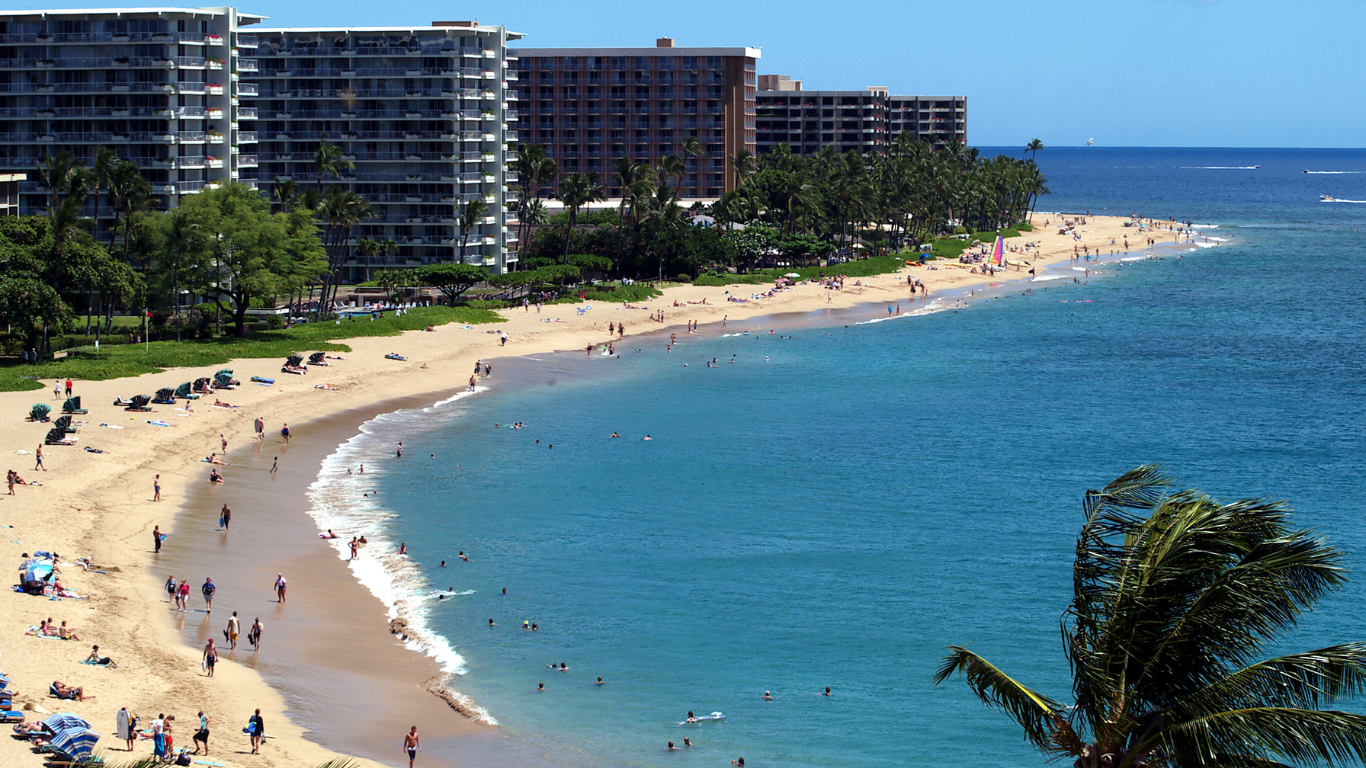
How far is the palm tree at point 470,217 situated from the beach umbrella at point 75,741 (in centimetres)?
8770

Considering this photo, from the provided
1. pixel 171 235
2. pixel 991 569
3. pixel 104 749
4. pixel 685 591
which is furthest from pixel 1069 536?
pixel 171 235

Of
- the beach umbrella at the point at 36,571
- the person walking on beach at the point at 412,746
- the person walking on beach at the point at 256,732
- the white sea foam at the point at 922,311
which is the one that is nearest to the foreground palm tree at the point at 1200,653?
the person walking on beach at the point at 412,746

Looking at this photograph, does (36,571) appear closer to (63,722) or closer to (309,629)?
(309,629)

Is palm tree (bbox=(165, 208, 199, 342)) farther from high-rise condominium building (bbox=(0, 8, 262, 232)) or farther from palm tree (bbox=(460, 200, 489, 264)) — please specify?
palm tree (bbox=(460, 200, 489, 264))

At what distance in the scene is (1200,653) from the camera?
626 inches

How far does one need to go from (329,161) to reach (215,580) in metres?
67.1

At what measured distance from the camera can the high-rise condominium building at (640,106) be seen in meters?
188

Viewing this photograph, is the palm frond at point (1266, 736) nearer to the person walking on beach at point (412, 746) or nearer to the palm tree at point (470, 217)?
the person walking on beach at point (412, 746)

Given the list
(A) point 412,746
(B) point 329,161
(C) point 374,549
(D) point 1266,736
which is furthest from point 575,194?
(D) point 1266,736

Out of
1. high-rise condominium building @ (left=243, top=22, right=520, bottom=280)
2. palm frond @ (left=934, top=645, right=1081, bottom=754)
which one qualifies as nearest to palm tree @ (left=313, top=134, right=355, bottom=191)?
high-rise condominium building @ (left=243, top=22, right=520, bottom=280)

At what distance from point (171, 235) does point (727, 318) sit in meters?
51.1

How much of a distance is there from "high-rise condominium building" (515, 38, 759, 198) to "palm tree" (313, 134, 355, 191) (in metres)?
71.6

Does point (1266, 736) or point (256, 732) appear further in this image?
point (256, 732)

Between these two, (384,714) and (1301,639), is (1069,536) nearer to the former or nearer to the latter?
(1301,639)
